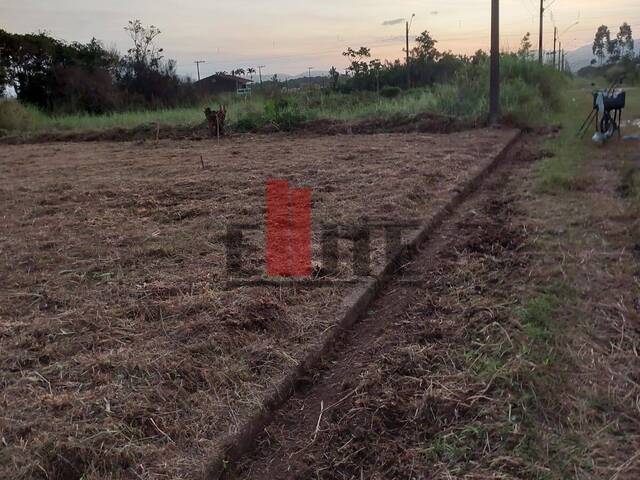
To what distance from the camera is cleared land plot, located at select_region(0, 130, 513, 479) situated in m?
1.80

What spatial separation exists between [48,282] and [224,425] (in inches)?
72.4

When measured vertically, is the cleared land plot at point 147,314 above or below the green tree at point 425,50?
below

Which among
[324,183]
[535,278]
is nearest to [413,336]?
[535,278]

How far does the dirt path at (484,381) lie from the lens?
5.57ft

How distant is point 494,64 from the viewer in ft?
34.7

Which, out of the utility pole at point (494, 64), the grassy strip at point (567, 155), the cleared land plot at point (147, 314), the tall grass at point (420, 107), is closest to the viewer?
the cleared land plot at point (147, 314)

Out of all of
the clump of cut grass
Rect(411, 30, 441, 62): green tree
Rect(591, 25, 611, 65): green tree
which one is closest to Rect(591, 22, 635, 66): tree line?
Rect(591, 25, 611, 65): green tree

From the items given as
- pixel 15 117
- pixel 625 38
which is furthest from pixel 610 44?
pixel 15 117

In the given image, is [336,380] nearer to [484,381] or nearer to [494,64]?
[484,381]

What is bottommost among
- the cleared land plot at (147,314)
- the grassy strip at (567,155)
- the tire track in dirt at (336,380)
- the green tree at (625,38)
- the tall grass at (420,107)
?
the tire track in dirt at (336,380)

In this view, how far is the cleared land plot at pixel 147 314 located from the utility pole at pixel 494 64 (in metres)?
4.99

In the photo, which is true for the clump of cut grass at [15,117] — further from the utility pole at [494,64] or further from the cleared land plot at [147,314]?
the utility pole at [494,64]

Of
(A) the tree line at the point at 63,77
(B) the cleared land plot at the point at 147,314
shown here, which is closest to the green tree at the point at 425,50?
(A) the tree line at the point at 63,77

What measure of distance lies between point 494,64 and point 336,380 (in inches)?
389
